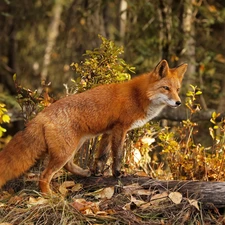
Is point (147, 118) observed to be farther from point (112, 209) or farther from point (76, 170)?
point (112, 209)

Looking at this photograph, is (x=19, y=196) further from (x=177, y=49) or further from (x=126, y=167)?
(x=177, y=49)

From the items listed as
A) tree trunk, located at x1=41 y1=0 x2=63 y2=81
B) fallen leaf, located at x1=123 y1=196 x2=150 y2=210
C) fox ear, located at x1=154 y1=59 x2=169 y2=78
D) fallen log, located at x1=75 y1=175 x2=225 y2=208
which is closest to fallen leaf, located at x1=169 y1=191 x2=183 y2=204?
fallen log, located at x1=75 y1=175 x2=225 y2=208

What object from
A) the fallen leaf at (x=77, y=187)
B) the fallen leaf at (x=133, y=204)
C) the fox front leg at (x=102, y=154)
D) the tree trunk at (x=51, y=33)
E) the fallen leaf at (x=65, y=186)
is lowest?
the tree trunk at (x=51, y=33)

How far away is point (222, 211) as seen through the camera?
264 inches

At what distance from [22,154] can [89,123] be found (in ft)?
2.92

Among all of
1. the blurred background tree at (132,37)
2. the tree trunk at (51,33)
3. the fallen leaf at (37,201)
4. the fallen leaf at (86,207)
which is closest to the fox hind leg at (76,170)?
the fallen leaf at (37,201)

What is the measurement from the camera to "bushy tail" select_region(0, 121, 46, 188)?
709 centimetres

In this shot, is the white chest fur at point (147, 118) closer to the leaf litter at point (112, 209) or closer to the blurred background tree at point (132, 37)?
the leaf litter at point (112, 209)

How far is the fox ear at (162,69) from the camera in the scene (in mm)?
→ 7684

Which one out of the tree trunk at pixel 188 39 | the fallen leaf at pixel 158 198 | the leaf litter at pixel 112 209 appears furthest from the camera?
the tree trunk at pixel 188 39

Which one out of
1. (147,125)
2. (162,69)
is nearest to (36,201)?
(147,125)

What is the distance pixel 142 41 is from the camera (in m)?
14.7

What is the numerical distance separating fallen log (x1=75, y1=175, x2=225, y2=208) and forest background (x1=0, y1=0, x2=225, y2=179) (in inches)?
37.2

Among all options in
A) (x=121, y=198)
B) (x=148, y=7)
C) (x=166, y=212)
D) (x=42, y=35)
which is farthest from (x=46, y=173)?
(x=42, y=35)
